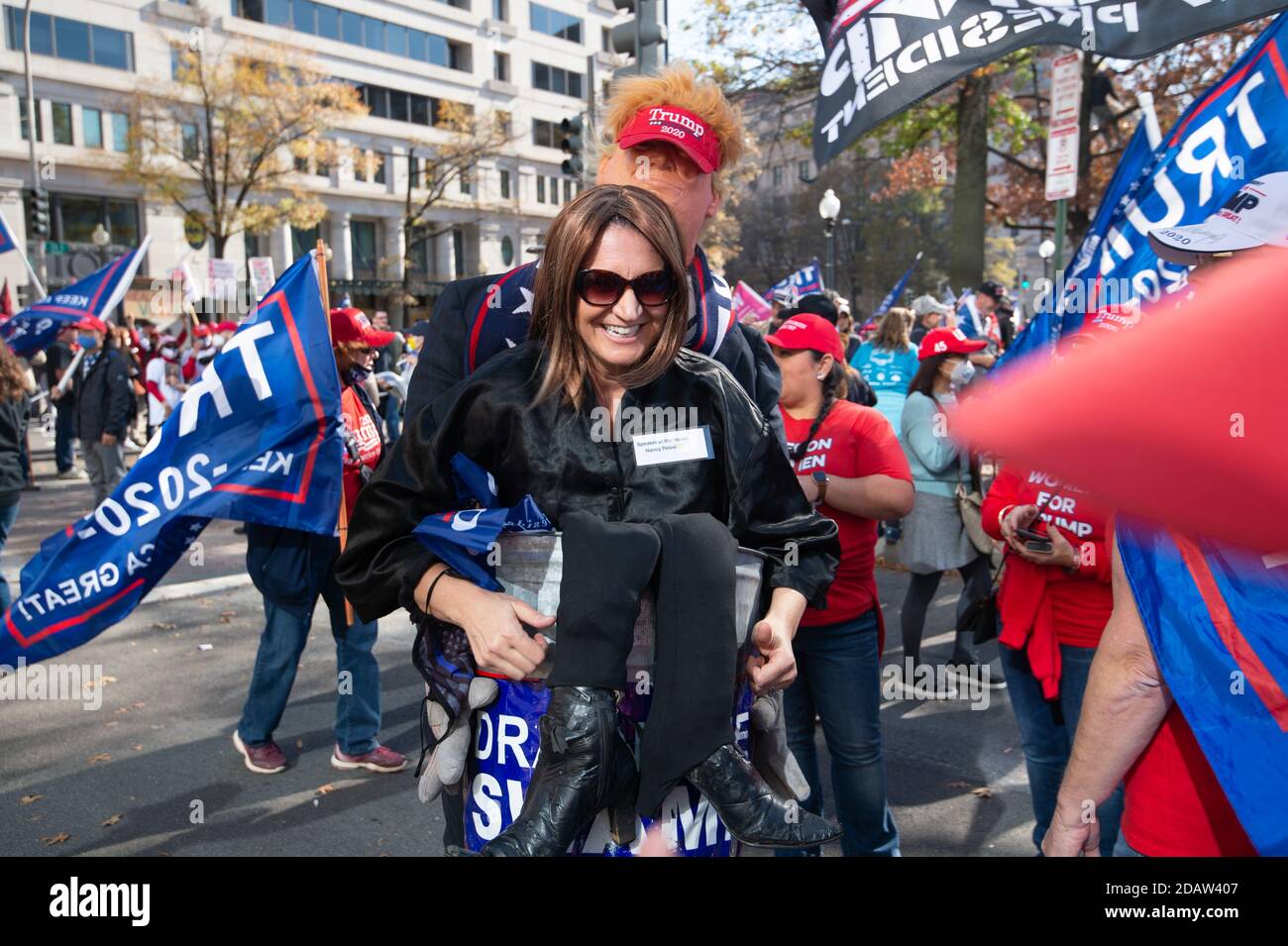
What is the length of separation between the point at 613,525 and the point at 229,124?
38.3 meters

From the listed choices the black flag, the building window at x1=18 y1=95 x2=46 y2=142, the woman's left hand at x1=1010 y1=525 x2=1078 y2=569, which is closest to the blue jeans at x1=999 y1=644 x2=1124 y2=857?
the woman's left hand at x1=1010 y1=525 x2=1078 y2=569

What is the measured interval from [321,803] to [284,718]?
1.14m

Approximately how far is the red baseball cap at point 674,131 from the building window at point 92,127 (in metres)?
47.5

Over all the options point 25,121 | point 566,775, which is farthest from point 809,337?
point 25,121

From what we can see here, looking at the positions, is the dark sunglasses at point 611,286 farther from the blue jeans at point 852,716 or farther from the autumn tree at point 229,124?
the autumn tree at point 229,124

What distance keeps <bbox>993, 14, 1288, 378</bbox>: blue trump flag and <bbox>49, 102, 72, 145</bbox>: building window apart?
154 feet

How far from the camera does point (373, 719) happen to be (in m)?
5.10

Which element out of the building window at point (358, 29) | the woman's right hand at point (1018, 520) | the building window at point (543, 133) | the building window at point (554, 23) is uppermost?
the building window at point (554, 23)

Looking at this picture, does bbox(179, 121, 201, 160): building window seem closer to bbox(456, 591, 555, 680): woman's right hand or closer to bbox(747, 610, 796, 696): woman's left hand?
bbox(456, 591, 555, 680): woman's right hand

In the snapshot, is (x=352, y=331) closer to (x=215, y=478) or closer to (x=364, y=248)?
(x=215, y=478)

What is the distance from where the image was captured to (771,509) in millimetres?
2160

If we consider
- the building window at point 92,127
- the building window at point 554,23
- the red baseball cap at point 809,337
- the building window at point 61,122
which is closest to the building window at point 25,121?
the building window at point 61,122

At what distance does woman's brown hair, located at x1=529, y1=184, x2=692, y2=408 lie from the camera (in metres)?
2.04

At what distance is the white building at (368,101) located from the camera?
40.7m
